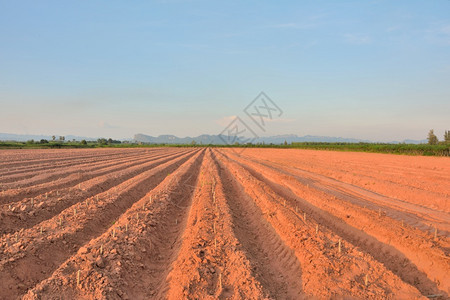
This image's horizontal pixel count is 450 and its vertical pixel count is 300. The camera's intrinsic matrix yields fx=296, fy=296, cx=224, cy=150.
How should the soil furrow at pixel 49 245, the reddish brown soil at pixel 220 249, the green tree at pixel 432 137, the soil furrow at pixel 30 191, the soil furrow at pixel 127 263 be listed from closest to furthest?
the soil furrow at pixel 127 263
the reddish brown soil at pixel 220 249
the soil furrow at pixel 49 245
the soil furrow at pixel 30 191
the green tree at pixel 432 137

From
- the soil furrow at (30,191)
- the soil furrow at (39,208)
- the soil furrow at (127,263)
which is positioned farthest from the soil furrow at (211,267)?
the soil furrow at (30,191)

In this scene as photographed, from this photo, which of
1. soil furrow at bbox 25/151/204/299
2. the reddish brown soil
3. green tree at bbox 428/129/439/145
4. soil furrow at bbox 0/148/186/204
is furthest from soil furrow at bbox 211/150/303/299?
green tree at bbox 428/129/439/145

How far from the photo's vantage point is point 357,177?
16766mm

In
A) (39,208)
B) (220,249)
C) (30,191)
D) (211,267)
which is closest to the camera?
(211,267)

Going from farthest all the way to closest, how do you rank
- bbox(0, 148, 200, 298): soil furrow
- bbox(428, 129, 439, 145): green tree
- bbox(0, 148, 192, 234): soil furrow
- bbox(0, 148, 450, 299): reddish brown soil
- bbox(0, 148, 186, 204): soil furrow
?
bbox(428, 129, 439, 145): green tree < bbox(0, 148, 186, 204): soil furrow < bbox(0, 148, 192, 234): soil furrow < bbox(0, 148, 200, 298): soil furrow < bbox(0, 148, 450, 299): reddish brown soil

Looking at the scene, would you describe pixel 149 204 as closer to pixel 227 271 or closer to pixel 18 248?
pixel 18 248

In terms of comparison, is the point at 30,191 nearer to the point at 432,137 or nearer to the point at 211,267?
the point at 211,267

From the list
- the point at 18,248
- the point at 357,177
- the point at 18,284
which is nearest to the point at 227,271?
the point at 18,284

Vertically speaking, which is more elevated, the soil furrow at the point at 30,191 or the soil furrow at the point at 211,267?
the soil furrow at the point at 30,191

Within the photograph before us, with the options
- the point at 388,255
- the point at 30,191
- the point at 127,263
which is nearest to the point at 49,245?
the point at 127,263

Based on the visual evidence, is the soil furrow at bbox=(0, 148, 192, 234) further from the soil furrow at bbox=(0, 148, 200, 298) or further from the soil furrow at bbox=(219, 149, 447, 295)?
the soil furrow at bbox=(219, 149, 447, 295)

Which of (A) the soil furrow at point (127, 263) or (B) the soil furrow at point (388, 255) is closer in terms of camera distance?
(A) the soil furrow at point (127, 263)

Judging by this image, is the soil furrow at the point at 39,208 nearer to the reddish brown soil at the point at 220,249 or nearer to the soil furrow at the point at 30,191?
the reddish brown soil at the point at 220,249

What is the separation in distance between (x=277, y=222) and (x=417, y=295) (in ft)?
12.7
